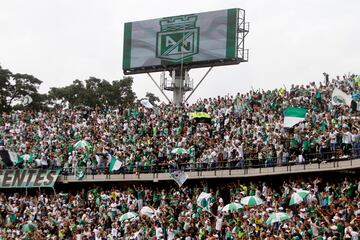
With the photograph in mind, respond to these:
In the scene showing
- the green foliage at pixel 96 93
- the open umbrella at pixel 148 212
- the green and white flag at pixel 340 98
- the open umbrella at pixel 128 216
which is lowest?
the open umbrella at pixel 128 216

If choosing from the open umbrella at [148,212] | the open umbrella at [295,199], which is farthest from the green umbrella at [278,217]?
the open umbrella at [148,212]

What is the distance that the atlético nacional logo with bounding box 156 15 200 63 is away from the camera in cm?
4884

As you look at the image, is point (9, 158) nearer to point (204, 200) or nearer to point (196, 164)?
point (196, 164)

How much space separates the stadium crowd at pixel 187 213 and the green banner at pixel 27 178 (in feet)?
2.26

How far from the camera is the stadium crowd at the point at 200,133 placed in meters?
32.0

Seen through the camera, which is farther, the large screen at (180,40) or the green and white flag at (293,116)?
the large screen at (180,40)

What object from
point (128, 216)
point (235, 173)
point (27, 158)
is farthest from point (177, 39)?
point (128, 216)

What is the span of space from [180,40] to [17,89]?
30.6 meters

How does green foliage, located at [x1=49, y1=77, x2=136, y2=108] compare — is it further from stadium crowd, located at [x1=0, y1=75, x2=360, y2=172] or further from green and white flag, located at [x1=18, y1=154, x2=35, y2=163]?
green and white flag, located at [x1=18, y1=154, x2=35, y2=163]

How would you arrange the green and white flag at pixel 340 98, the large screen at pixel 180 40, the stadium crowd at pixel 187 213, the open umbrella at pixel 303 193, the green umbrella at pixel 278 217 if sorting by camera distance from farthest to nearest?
the large screen at pixel 180 40
the green and white flag at pixel 340 98
the open umbrella at pixel 303 193
the stadium crowd at pixel 187 213
the green umbrella at pixel 278 217

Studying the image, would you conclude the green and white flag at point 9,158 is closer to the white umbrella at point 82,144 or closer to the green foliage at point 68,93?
the white umbrella at point 82,144

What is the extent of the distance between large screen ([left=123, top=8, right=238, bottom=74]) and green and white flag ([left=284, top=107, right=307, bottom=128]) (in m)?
15.1

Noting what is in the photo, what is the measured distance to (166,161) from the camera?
1484 inches

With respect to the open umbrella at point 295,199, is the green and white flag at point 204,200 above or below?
below
